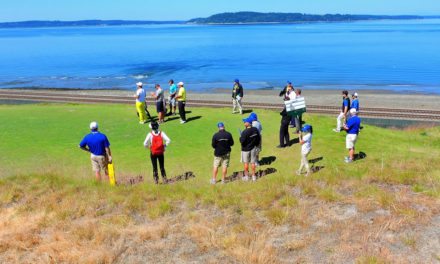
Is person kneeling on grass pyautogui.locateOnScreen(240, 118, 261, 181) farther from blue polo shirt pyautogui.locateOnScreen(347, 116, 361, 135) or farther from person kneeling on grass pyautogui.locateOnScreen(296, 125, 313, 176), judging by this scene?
blue polo shirt pyautogui.locateOnScreen(347, 116, 361, 135)

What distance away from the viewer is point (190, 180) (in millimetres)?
11742

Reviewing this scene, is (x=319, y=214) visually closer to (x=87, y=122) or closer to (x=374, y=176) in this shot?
(x=374, y=176)

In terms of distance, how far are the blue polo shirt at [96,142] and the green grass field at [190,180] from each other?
74 centimetres

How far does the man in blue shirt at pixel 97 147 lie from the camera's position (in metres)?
10.8

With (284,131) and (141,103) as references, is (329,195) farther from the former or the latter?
(141,103)

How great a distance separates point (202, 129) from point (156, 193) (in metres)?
7.84

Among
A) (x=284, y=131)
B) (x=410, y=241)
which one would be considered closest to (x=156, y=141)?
(x=284, y=131)

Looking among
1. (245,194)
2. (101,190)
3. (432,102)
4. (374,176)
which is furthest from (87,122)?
(432,102)

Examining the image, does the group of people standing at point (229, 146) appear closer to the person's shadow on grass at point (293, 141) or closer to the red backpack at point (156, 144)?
the red backpack at point (156, 144)

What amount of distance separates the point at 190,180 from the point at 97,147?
8.64 ft

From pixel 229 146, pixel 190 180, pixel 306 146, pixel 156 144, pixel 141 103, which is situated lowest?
pixel 190 180

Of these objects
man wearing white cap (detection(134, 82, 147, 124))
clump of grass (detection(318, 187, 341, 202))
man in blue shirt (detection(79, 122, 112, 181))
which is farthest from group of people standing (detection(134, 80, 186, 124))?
clump of grass (detection(318, 187, 341, 202))

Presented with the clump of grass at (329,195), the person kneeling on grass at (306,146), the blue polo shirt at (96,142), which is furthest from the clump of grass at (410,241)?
the blue polo shirt at (96,142)

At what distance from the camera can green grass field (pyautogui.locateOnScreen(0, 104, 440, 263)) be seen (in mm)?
8508
